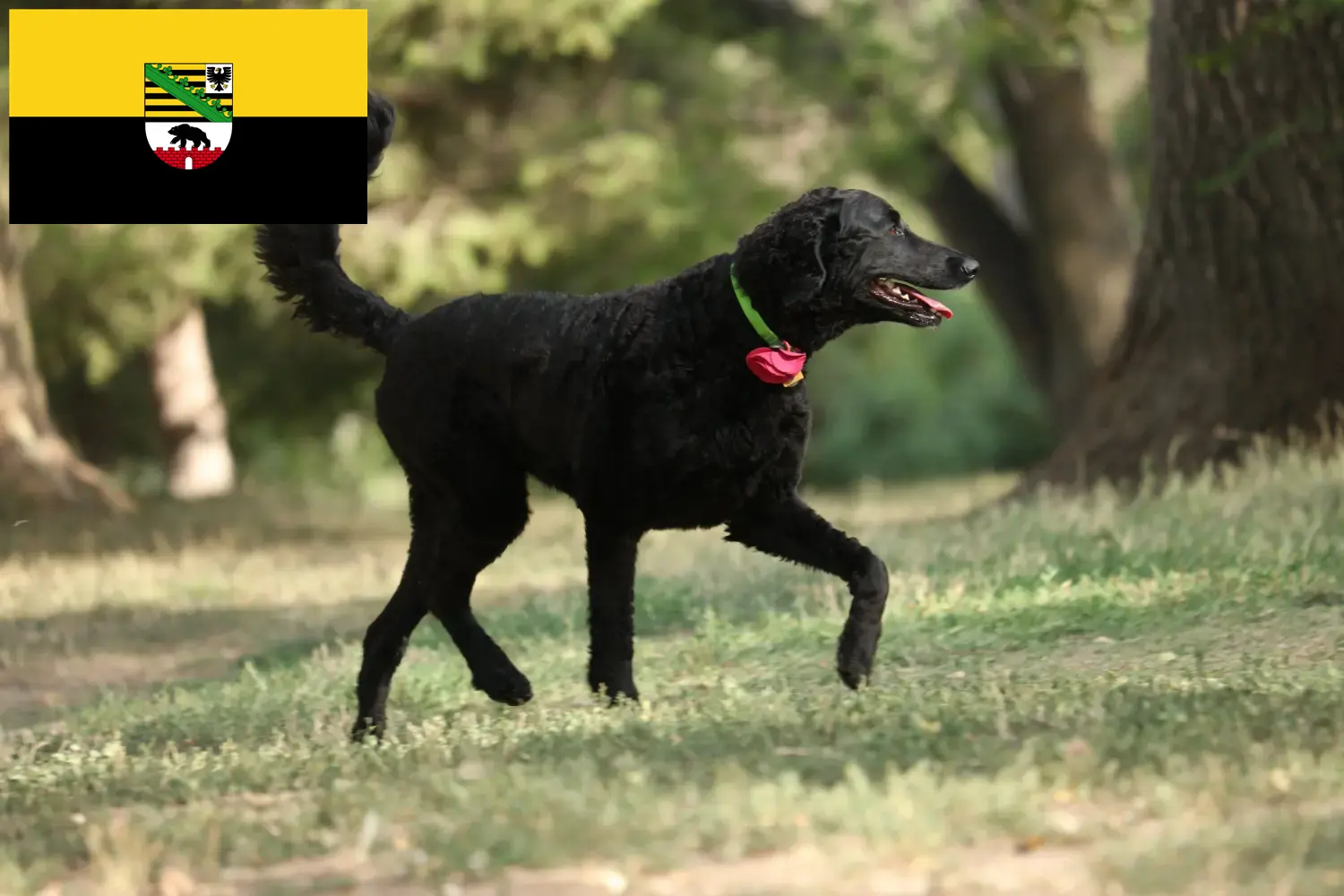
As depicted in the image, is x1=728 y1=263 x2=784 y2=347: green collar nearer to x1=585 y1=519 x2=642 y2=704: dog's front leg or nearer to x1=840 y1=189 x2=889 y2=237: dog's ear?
x1=840 y1=189 x2=889 y2=237: dog's ear

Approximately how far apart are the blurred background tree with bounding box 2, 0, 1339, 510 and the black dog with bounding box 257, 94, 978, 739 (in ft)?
31.1

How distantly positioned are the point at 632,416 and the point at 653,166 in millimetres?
11693

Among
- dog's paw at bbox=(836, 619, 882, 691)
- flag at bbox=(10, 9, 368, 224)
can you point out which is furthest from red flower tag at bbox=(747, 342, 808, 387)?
flag at bbox=(10, 9, 368, 224)

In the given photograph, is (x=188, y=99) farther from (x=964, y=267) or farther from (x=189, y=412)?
(x=964, y=267)

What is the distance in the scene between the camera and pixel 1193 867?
13.6 feet

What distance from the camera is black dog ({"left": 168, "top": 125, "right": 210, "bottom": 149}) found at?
1420 centimetres

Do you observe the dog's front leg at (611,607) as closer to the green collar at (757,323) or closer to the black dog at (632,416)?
the black dog at (632,416)

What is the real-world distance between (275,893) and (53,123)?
11624 millimetres

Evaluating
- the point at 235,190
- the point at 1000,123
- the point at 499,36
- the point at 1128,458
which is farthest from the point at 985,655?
the point at 1000,123

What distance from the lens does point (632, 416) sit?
6320 mm

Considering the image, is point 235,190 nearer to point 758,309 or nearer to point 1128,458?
point 1128,458

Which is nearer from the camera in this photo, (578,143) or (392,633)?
(392,633)

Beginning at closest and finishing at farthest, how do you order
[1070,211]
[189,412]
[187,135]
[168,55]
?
[168,55] → [187,135] → [1070,211] → [189,412]

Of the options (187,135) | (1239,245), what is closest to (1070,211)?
(1239,245)
